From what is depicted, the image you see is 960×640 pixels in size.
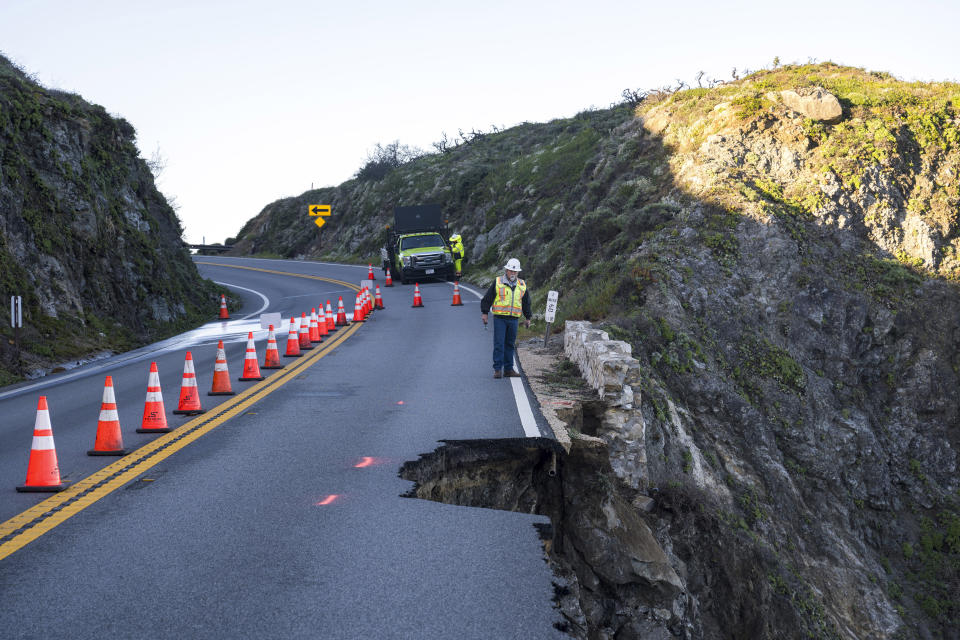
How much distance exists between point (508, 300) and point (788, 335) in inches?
390

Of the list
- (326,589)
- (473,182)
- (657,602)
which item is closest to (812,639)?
(657,602)

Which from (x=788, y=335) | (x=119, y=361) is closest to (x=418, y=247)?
(x=788, y=335)

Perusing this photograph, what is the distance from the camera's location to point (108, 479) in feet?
23.6

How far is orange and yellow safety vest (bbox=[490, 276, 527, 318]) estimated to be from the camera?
42.3ft

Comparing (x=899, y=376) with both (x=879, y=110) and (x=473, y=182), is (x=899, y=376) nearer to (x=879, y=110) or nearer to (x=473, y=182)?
(x=879, y=110)

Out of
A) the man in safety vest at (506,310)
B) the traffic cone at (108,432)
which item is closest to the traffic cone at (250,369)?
the man in safety vest at (506,310)

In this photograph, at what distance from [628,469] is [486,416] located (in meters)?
1.79

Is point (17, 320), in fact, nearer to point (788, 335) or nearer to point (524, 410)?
point (524, 410)

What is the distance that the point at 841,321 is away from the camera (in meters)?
20.7

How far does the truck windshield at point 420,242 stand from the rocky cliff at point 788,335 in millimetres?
5273

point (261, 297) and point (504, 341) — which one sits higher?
point (504, 341)

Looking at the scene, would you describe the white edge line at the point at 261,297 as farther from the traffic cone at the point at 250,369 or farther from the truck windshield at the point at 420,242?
the traffic cone at the point at 250,369

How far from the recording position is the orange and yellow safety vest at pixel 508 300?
12898 millimetres

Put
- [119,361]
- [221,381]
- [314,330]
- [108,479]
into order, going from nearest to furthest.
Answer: [108,479] < [221,381] < [119,361] < [314,330]
